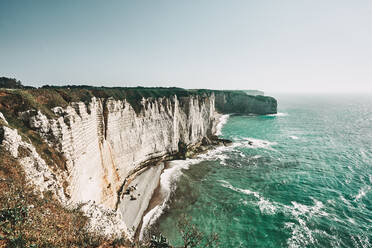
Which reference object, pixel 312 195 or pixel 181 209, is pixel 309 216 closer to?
pixel 312 195

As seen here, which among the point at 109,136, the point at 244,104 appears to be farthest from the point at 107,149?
the point at 244,104

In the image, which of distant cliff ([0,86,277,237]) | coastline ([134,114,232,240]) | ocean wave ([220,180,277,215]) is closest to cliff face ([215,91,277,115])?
coastline ([134,114,232,240])

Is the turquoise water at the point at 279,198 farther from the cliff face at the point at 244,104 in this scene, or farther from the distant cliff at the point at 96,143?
the cliff face at the point at 244,104

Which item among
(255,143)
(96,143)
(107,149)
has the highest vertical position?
(96,143)

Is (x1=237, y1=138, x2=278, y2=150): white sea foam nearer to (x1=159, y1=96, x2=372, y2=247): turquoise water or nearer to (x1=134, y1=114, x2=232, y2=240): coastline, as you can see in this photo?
(x1=159, y1=96, x2=372, y2=247): turquoise water

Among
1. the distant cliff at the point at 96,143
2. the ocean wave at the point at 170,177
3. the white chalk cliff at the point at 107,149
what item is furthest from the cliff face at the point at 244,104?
the distant cliff at the point at 96,143

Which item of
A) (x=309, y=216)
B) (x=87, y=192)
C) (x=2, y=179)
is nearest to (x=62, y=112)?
(x=87, y=192)

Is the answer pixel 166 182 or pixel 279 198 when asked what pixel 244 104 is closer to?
pixel 279 198
